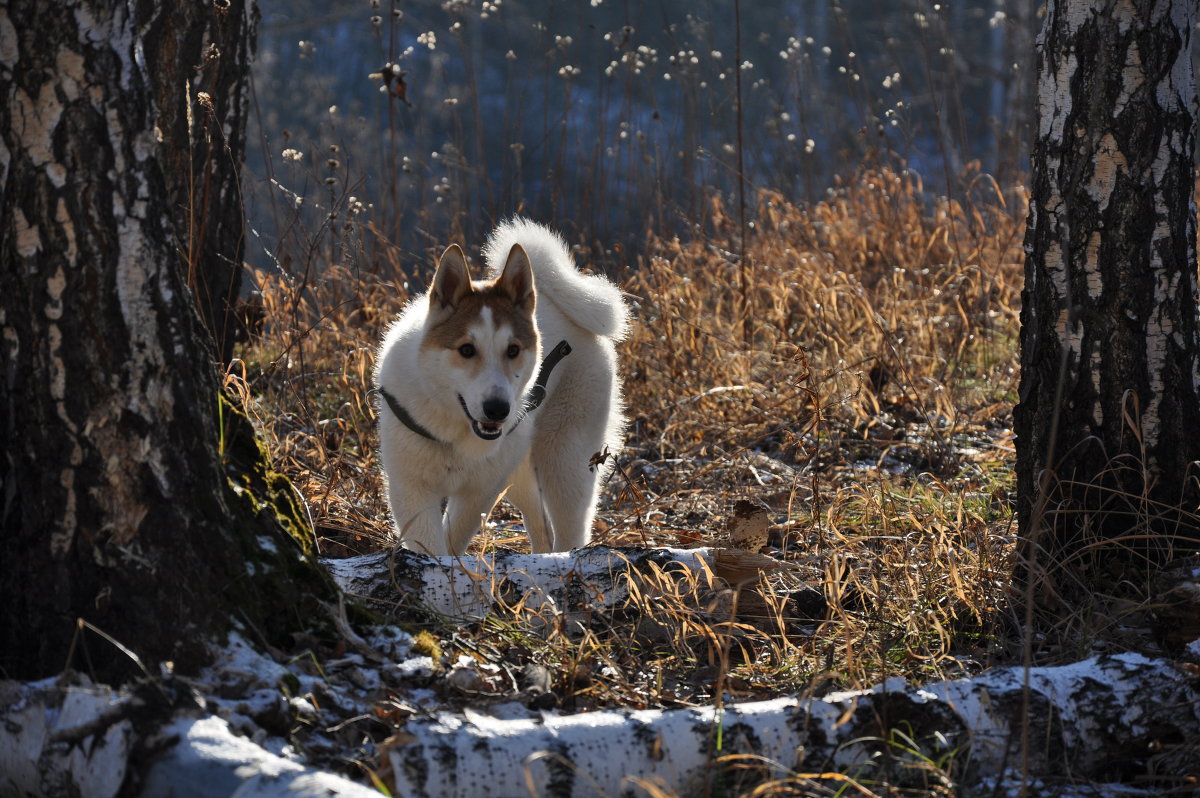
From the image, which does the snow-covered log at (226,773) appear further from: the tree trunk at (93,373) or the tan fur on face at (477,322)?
the tan fur on face at (477,322)

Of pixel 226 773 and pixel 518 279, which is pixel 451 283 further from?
pixel 226 773

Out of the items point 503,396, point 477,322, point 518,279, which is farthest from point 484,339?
point 518,279

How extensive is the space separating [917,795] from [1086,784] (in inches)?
15.0

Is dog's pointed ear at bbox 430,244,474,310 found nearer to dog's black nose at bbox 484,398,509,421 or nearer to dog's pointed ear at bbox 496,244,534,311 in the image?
dog's pointed ear at bbox 496,244,534,311

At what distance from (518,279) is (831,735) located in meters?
2.17

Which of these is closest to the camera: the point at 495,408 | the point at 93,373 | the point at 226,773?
the point at 226,773

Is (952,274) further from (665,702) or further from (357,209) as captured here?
(665,702)

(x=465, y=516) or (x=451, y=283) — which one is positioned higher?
(x=451, y=283)

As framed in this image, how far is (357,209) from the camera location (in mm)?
4836

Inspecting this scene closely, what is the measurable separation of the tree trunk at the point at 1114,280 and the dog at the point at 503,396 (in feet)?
4.33

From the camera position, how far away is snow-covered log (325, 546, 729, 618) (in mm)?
2525

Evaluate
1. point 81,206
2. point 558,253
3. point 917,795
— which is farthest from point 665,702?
point 558,253

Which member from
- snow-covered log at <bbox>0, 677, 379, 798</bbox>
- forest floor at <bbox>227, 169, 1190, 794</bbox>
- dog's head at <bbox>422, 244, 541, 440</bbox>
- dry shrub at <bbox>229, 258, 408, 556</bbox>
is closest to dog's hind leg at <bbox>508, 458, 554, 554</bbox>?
forest floor at <bbox>227, 169, 1190, 794</bbox>

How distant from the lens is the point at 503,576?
8.63ft
